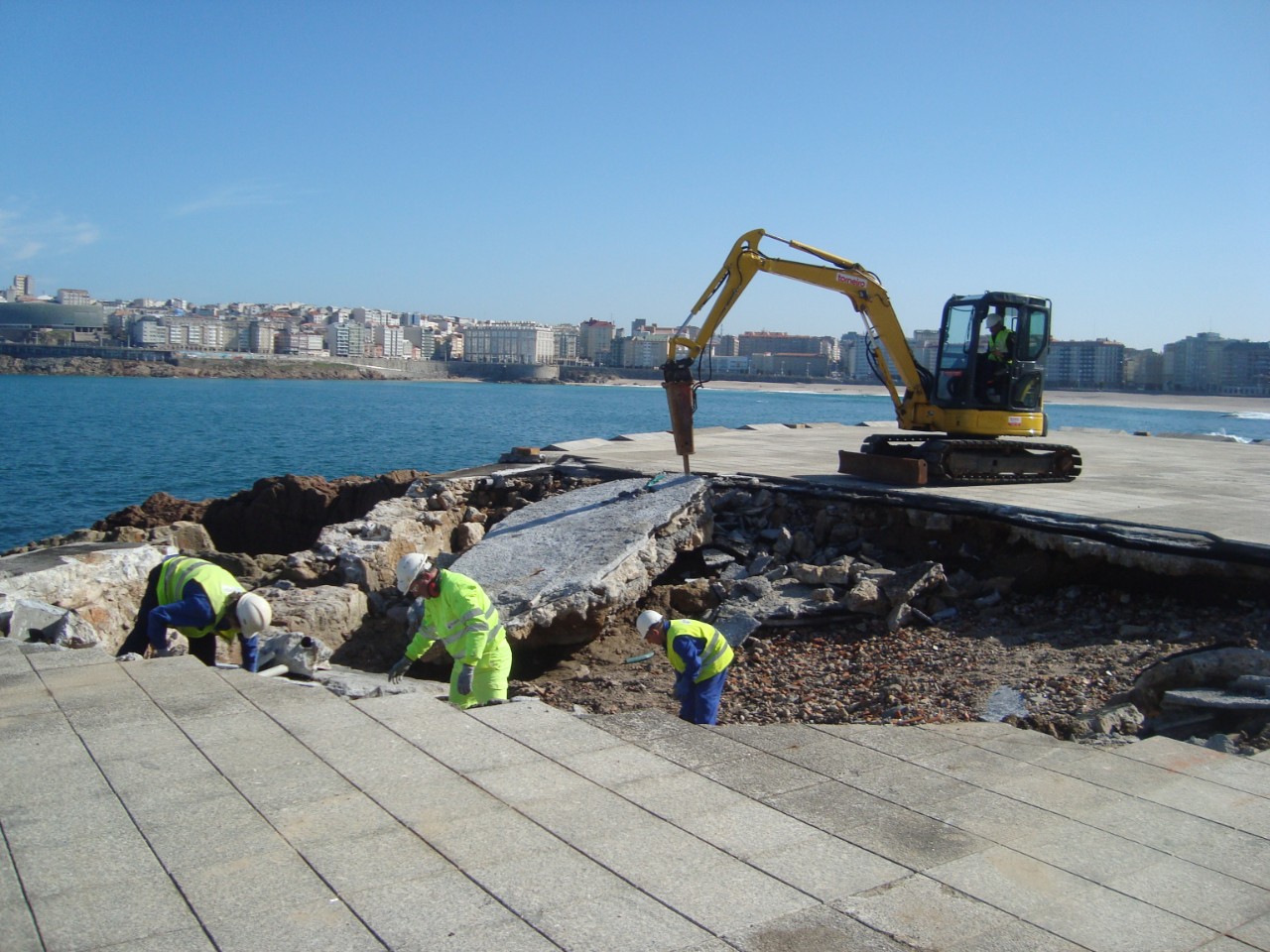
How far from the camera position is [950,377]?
14.5m

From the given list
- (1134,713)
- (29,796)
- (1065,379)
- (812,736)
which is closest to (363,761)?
A: (29,796)

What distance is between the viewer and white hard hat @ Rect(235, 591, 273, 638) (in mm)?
6676

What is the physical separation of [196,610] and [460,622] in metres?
1.85

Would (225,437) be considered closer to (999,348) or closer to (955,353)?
(955,353)

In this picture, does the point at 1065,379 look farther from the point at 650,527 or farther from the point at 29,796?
the point at 29,796

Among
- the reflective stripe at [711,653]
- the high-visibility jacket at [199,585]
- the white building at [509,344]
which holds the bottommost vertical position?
the reflective stripe at [711,653]

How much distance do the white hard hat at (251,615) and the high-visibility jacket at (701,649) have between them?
272 centimetres

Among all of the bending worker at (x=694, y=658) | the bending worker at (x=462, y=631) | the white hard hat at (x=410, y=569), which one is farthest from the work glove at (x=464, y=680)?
the bending worker at (x=694, y=658)

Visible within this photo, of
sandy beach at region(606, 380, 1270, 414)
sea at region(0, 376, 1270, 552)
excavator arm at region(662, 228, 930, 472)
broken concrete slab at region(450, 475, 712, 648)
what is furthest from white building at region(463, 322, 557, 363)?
broken concrete slab at region(450, 475, 712, 648)

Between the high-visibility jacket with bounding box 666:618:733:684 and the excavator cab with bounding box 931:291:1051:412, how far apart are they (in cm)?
881

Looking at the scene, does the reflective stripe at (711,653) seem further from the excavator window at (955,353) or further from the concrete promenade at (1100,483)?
the excavator window at (955,353)

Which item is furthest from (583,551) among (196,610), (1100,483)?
(1100,483)

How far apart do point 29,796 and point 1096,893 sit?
4257 millimetres

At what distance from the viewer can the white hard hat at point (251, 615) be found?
6676 millimetres
